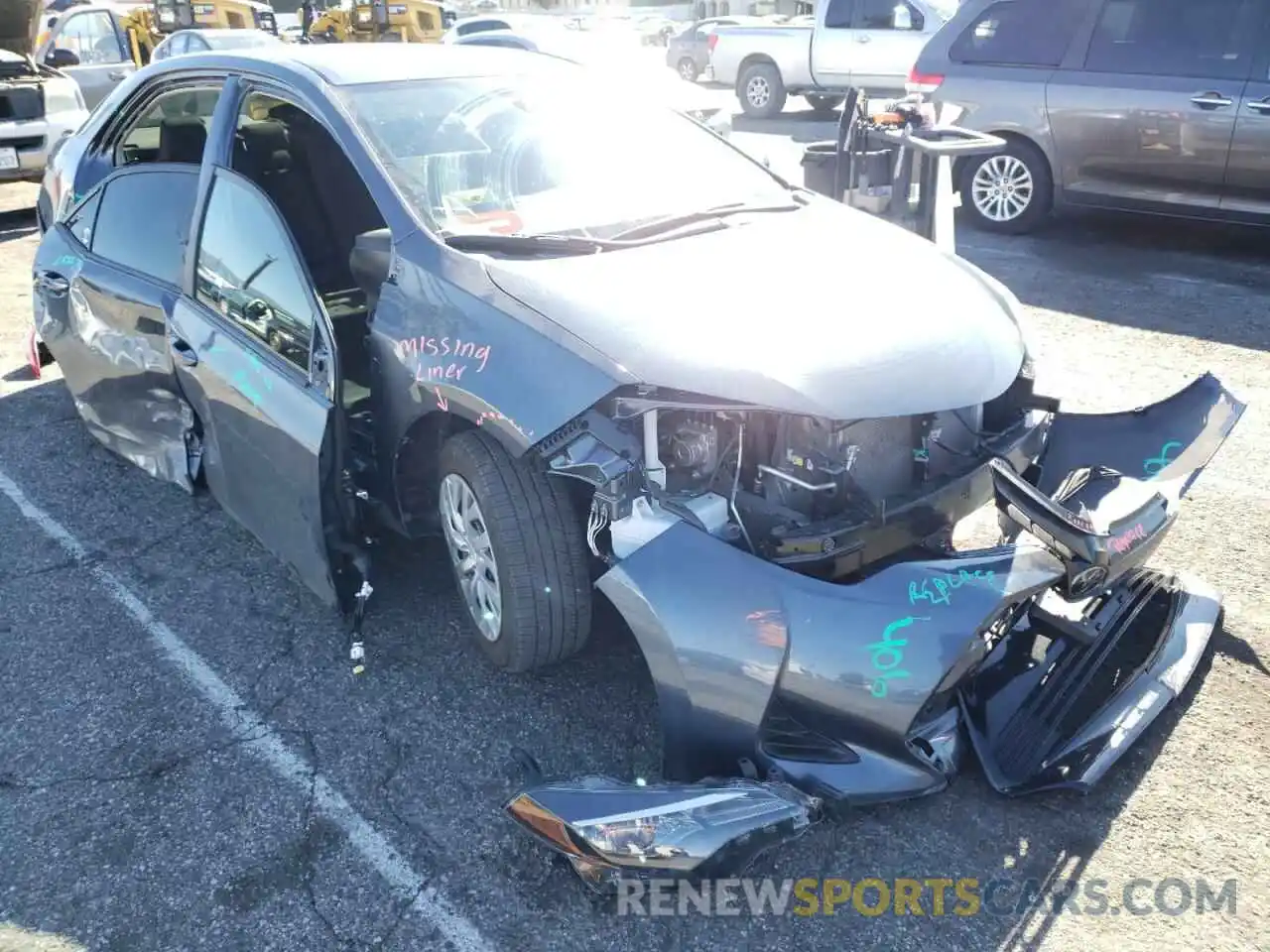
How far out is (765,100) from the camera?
15891mm

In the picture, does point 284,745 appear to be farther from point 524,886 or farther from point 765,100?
point 765,100

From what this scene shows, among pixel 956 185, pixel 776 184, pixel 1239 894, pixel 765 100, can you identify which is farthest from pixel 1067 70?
pixel 765 100

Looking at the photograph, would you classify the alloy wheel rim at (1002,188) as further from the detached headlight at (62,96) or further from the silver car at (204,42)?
the silver car at (204,42)

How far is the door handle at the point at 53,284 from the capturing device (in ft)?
14.4

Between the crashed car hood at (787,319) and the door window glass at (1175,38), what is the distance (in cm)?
528

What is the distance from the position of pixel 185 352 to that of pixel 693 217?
184 centimetres

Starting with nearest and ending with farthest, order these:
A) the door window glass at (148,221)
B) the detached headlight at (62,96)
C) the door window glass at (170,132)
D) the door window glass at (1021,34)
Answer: the door window glass at (148,221)
the door window glass at (170,132)
the door window glass at (1021,34)
the detached headlight at (62,96)

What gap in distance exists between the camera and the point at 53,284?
14.6 ft

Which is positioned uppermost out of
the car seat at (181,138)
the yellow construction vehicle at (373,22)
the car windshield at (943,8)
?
the yellow construction vehicle at (373,22)

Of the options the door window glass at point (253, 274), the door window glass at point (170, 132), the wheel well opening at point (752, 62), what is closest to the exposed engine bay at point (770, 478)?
the door window glass at point (253, 274)

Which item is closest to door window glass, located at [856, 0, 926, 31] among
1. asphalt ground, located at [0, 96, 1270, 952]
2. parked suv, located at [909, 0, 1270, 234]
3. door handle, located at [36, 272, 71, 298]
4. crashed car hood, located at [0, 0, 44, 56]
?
parked suv, located at [909, 0, 1270, 234]

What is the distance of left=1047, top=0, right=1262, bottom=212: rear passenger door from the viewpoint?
23.1ft

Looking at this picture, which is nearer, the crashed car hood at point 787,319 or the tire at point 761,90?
the crashed car hood at point 787,319

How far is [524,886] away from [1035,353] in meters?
2.23
